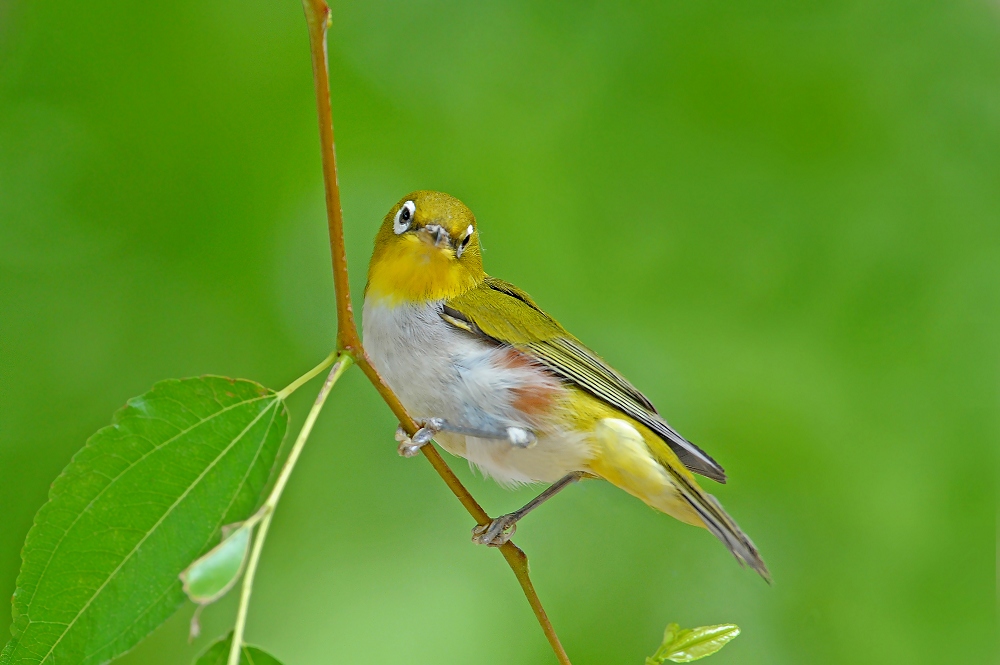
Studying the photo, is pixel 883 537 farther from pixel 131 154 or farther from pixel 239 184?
pixel 131 154

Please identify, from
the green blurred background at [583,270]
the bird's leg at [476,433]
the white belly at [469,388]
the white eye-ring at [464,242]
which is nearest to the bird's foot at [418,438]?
the bird's leg at [476,433]

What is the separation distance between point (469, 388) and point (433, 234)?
1.12 ft

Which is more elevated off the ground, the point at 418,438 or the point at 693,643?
the point at 418,438

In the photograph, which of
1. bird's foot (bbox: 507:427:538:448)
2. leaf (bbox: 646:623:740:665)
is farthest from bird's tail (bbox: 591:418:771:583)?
leaf (bbox: 646:623:740:665)

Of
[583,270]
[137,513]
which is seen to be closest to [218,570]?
[137,513]

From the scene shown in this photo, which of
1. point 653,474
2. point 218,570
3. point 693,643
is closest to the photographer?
point 218,570

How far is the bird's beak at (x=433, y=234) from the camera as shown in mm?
1854

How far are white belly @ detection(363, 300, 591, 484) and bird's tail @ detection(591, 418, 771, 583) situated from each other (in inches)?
2.2

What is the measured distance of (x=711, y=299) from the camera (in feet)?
9.57

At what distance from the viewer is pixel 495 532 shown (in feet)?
5.49

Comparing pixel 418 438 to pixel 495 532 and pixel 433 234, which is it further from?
pixel 433 234

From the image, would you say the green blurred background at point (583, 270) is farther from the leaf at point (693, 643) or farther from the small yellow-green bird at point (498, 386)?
the leaf at point (693, 643)

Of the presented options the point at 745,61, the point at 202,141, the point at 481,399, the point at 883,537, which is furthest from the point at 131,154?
the point at 883,537

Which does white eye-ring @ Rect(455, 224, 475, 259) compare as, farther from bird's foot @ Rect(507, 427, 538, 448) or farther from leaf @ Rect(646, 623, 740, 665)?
leaf @ Rect(646, 623, 740, 665)
